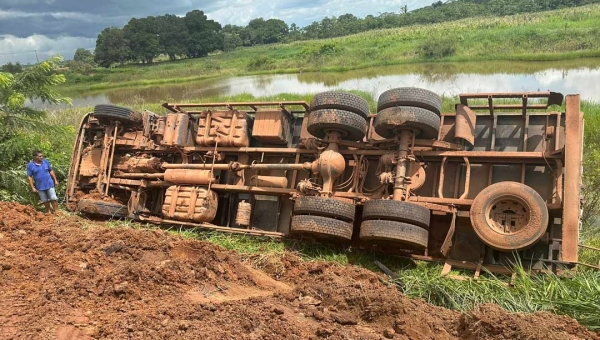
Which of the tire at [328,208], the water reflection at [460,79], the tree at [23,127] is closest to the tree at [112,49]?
the water reflection at [460,79]

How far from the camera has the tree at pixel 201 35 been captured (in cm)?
6431

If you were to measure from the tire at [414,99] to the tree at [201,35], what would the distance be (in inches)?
2415

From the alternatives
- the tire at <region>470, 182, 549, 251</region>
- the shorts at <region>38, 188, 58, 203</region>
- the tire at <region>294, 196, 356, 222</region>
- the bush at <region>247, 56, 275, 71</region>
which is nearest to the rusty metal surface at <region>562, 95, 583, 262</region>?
the tire at <region>470, 182, 549, 251</region>

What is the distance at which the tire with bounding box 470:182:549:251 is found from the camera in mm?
5469

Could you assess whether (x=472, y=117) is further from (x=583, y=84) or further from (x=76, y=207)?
(x=583, y=84)

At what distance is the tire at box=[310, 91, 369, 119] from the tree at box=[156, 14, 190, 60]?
5807 centimetres

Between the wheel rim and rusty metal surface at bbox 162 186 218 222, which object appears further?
rusty metal surface at bbox 162 186 218 222

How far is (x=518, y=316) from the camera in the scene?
146 inches

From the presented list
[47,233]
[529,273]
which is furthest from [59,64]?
[529,273]

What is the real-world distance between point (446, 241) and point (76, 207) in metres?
6.51

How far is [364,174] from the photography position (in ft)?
23.2

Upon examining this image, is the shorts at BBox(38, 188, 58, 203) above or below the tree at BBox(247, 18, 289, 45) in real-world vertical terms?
below

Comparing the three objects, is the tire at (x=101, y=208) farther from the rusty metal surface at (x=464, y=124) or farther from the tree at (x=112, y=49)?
the tree at (x=112, y=49)

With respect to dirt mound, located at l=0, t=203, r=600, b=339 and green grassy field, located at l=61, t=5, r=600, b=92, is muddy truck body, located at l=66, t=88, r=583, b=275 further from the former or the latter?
green grassy field, located at l=61, t=5, r=600, b=92
